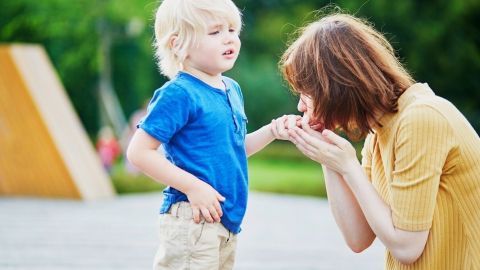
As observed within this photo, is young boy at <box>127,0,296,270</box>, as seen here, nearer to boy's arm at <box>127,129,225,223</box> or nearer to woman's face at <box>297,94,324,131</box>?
boy's arm at <box>127,129,225,223</box>

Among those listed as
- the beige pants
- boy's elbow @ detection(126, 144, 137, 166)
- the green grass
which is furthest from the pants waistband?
the green grass

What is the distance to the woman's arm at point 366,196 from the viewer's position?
3053 mm

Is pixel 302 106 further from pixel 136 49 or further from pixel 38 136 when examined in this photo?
pixel 136 49

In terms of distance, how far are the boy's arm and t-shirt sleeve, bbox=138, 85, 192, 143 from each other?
4cm

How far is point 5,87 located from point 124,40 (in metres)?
16.1

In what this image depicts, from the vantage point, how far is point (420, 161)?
298cm

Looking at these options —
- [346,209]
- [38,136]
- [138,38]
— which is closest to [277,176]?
[138,38]

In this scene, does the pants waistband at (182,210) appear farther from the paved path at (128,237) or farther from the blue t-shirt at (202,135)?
the paved path at (128,237)

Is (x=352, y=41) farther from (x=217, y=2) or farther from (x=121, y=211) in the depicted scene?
(x=121, y=211)

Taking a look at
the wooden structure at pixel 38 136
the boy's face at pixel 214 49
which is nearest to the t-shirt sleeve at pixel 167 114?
the boy's face at pixel 214 49

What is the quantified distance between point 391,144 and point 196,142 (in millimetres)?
652

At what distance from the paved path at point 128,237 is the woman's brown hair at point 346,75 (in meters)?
3.33

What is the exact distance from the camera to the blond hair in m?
3.15

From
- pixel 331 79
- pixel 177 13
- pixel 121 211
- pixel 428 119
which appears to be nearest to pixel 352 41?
pixel 331 79
